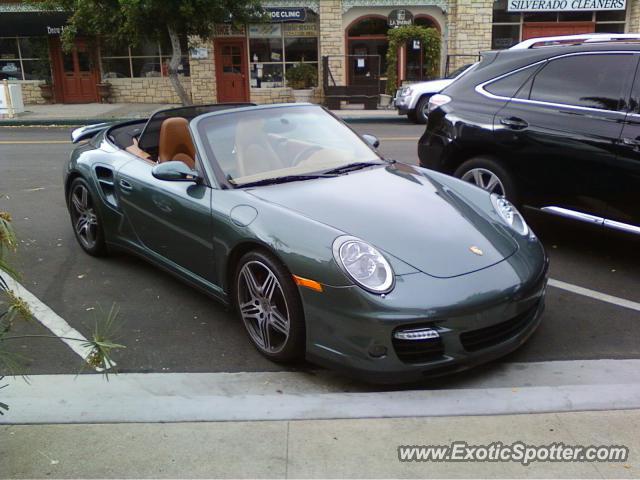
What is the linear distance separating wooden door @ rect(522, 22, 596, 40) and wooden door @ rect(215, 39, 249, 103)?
9.78 metres

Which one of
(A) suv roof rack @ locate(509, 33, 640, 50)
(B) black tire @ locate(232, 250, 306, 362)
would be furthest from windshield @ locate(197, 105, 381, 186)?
(A) suv roof rack @ locate(509, 33, 640, 50)

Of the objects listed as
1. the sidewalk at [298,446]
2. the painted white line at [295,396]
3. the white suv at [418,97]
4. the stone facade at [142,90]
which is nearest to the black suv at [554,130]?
the painted white line at [295,396]

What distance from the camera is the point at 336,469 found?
8.58 ft

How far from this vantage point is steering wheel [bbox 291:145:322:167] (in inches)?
170

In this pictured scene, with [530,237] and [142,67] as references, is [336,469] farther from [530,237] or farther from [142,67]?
[142,67]

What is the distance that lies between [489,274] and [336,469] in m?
1.29

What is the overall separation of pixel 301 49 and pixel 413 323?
20570 mm

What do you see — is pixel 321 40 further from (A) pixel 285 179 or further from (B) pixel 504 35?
(A) pixel 285 179

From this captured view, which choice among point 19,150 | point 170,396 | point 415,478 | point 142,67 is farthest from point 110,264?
point 142,67

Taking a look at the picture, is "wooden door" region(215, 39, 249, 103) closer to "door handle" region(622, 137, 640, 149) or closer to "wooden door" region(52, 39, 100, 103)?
"wooden door" region(52, 39, 100, 103)

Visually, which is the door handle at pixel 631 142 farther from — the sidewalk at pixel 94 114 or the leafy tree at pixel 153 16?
the sidewalk at pixel 94 114

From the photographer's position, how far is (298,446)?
109 inches

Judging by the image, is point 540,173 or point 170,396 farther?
point 540,173

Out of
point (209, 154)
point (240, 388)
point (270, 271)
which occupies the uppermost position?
point (209, 154)
